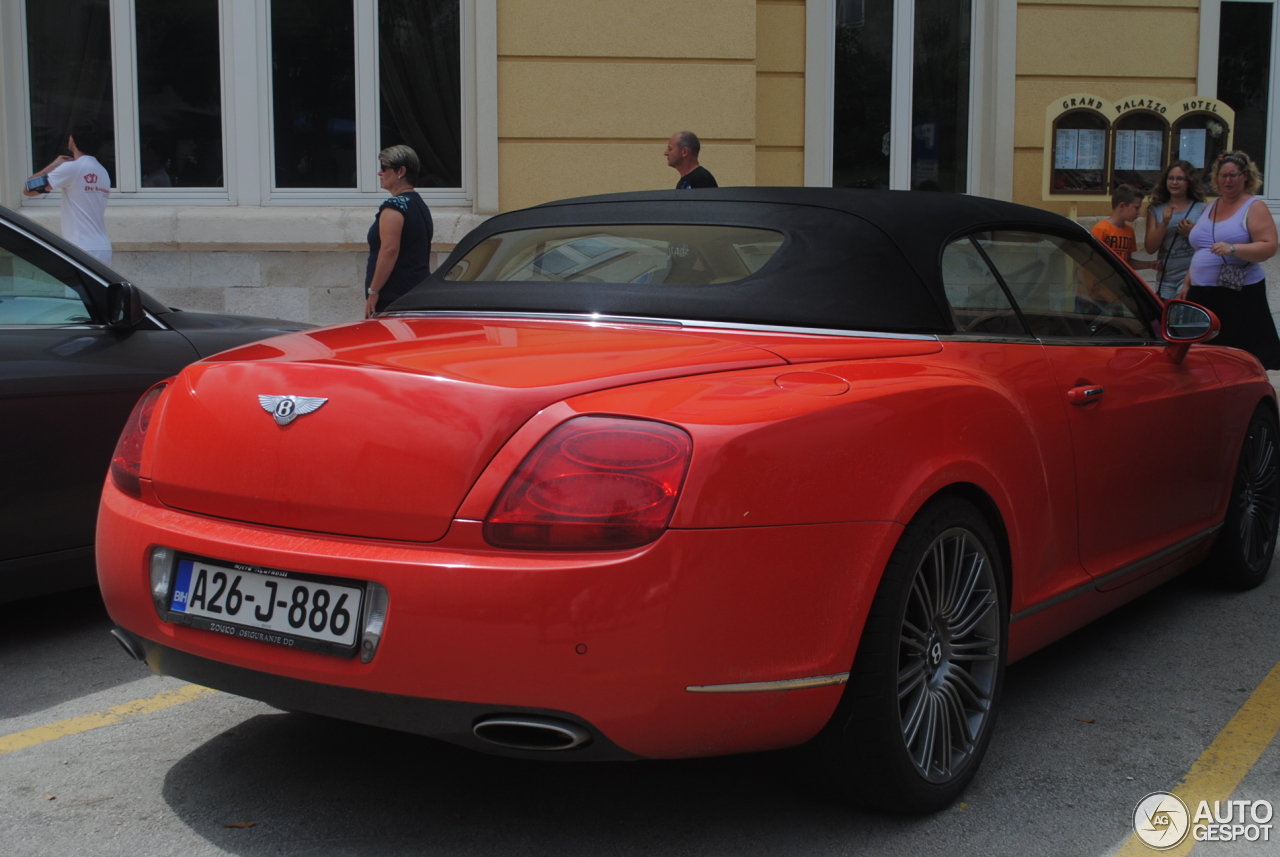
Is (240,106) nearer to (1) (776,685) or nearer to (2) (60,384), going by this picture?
(2) (60,384)

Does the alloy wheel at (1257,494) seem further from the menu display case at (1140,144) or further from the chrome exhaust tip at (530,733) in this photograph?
the menu display case at (1140,144)

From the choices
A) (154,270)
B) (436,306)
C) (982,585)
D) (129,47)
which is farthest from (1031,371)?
(129,47)

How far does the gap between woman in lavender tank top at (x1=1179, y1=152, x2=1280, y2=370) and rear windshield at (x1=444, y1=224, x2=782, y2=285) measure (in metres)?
5.41

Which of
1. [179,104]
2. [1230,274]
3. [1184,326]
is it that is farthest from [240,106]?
[1184,326]

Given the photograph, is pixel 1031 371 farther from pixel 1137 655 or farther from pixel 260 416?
pixel 260 416

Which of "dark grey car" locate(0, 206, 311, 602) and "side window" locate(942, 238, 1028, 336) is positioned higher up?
"side window" locate(942, 238, 1028, 336)

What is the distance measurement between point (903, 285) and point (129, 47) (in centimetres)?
899

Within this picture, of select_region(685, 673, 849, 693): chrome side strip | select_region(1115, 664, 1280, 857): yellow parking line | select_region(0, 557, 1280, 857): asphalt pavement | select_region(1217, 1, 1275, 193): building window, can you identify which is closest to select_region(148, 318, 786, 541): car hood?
select_region(685, 673, 849, 693): chrome side strip

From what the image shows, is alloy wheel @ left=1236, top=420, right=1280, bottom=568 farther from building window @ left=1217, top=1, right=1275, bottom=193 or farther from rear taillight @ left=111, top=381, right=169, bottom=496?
building window @ left=1217, top=1, right=1275, bottom=193

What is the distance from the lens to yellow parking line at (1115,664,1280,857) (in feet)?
8.98

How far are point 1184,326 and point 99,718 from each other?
340 centimetres

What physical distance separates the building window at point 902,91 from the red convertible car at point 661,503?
308 inches

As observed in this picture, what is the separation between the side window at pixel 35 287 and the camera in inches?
159

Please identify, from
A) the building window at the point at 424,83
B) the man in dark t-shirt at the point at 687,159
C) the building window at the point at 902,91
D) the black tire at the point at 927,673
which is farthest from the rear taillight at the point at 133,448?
the building window at the point at 902,91
